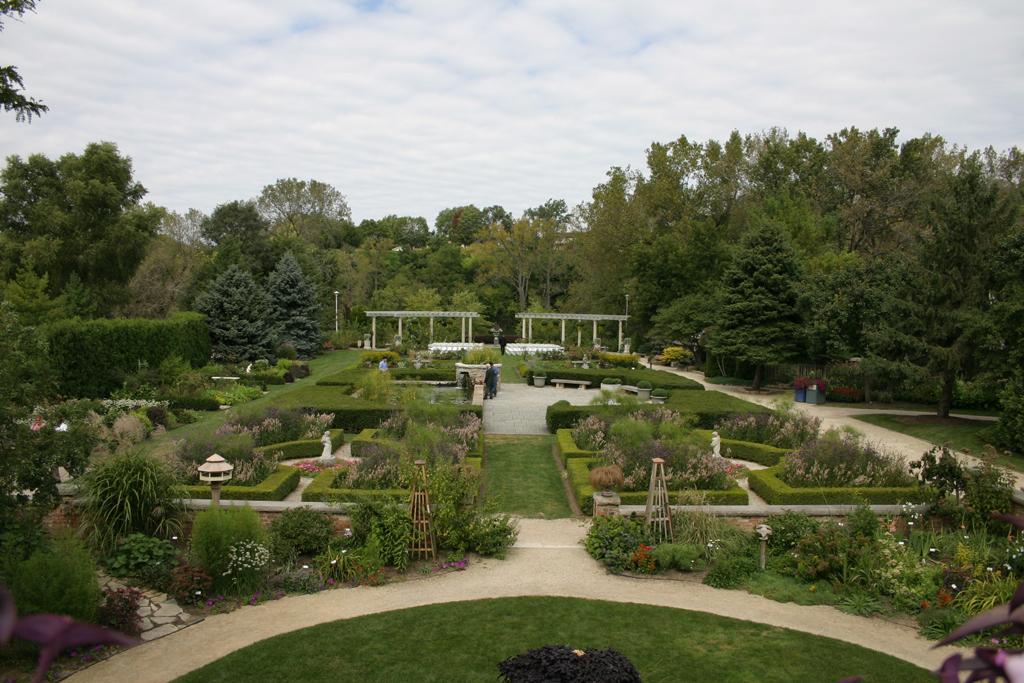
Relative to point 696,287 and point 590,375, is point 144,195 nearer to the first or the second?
point 590,375

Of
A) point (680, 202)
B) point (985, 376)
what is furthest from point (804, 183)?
point (985, 376)

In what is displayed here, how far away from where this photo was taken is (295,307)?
1309 inches

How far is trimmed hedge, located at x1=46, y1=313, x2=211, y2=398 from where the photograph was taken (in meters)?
19.0

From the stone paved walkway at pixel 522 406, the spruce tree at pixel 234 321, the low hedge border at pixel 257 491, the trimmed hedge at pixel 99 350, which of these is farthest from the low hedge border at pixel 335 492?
the spruce tree at pixel 234 321

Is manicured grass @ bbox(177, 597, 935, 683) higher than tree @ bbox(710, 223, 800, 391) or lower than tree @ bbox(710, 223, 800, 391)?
lower

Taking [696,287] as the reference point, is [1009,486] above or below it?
below

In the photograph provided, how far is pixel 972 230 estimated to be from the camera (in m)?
Answer: 16.4

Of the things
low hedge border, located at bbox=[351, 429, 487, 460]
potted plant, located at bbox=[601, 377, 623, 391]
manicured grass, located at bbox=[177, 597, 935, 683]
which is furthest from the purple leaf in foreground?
potted plant, located at bbox=[601, 377, 623, 391]

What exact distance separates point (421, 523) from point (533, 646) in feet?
8.29

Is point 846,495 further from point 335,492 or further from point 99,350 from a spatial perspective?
point 99,350

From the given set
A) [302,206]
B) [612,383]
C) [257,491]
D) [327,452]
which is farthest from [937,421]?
[302,206]

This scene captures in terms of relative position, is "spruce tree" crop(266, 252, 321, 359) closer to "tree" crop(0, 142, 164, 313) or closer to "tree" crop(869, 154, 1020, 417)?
"tree" crop(0, 142, 164, 313)

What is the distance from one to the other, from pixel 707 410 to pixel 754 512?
6.49 m

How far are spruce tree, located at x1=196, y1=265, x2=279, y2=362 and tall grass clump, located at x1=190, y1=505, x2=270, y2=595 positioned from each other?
69.0 feet
